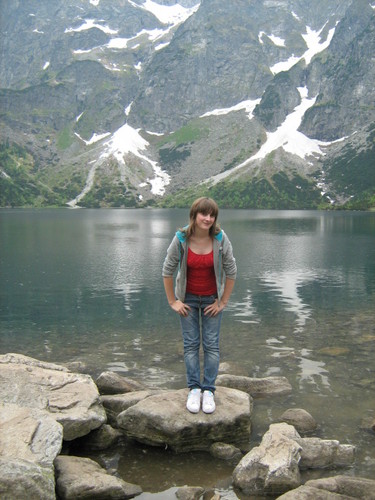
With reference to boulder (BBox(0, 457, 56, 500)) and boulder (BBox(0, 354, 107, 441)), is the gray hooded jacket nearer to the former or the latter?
boulder (BBox(0, 354, 107, 441))

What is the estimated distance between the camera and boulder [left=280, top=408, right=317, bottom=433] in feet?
42.7

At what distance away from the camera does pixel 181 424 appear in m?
11.3

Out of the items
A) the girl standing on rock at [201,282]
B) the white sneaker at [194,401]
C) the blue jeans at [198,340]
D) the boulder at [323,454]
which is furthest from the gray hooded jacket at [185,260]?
the boulder at [323,454]

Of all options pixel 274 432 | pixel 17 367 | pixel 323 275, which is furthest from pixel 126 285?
pixel 274 432

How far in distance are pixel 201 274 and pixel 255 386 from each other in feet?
20.4

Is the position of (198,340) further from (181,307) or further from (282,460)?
(282,460)

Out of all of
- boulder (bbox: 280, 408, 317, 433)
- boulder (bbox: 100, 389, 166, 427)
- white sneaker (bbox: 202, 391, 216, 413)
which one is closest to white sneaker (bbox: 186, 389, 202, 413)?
white sneaker (bbox: 202, 391, 216, 413)

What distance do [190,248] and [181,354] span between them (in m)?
11.6

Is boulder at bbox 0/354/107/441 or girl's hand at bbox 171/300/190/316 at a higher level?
girl's hand at bbox 171/300/190/316

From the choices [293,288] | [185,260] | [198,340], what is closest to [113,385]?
[198,340]

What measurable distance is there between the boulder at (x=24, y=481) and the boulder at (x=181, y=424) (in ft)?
11.5

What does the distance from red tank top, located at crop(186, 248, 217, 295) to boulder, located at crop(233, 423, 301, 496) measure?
13.0 feet

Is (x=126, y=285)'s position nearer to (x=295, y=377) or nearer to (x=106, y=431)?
(x=295, y=377)

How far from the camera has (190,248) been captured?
1152 centimetres
